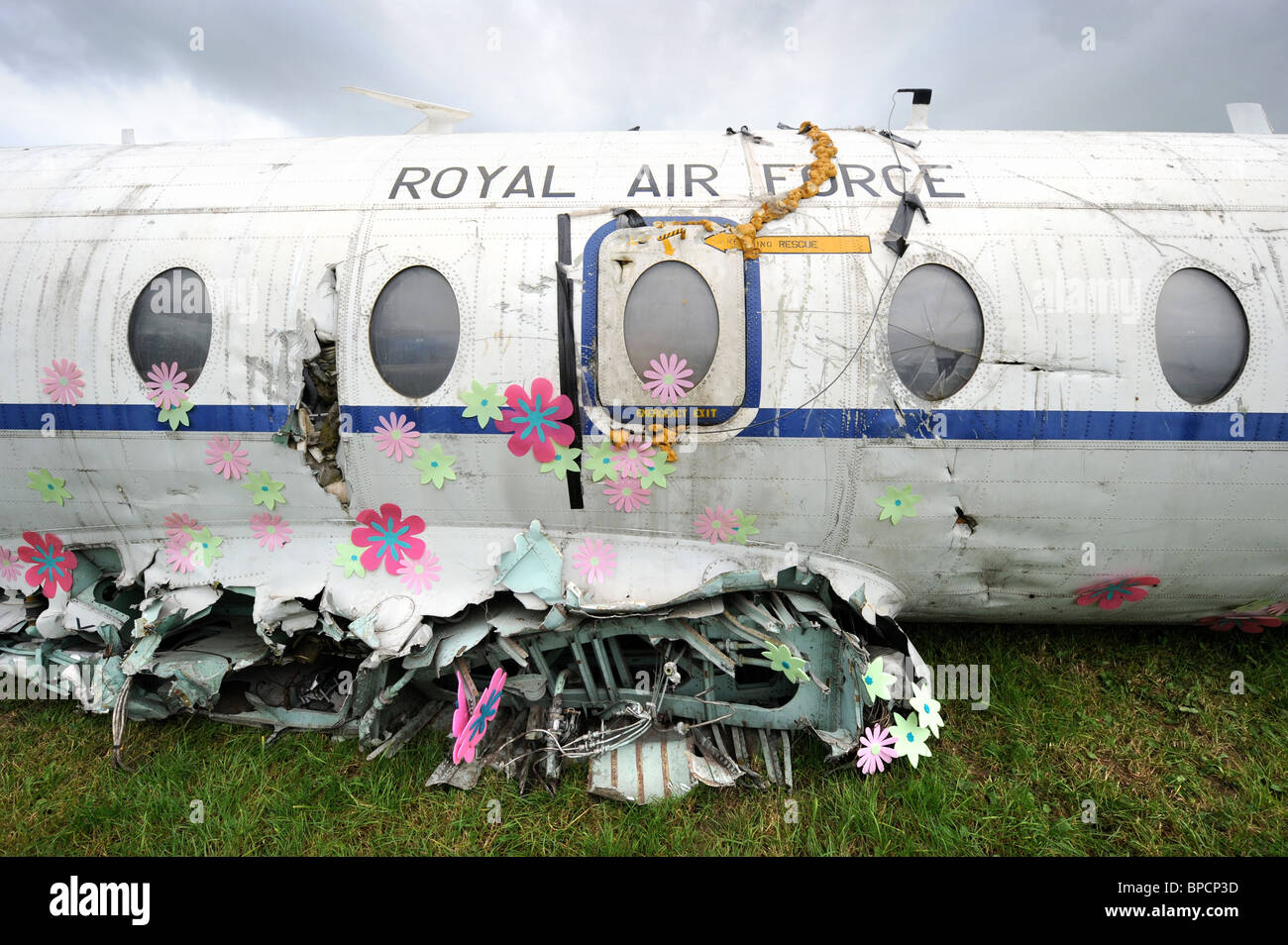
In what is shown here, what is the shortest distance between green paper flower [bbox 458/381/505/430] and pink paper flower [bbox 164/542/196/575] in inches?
95.3

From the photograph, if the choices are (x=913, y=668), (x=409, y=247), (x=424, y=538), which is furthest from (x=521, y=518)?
(x=913, y=668)

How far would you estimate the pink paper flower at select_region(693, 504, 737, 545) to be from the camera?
4230 millimetres

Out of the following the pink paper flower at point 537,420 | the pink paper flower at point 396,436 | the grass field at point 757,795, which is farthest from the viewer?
the pink paper flower at point 396,436

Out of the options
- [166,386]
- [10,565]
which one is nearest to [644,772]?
[166,386]

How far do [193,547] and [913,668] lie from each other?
5.27m

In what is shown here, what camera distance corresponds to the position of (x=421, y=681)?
15.9 feet

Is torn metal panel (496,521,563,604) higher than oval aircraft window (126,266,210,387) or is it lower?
lower

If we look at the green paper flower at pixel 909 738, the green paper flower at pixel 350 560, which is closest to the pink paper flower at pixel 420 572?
the green paper flower at pixel 350 560

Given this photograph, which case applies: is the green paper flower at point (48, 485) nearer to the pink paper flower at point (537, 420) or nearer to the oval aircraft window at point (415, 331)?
the oval aircraft window at point (415, 331)

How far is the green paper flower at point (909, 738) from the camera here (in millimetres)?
4180

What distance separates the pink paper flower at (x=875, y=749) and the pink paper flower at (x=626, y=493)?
2.21 meters

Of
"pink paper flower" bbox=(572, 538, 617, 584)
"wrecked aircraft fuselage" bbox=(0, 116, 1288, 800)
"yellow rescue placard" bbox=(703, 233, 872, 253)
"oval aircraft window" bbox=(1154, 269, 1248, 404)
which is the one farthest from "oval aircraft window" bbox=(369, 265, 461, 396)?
"oval aircraft window" bbox=(1154, 269, 1248, 404)

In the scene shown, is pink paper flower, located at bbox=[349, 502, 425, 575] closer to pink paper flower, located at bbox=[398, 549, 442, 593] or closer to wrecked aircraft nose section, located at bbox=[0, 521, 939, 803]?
pink paper flower, located at bbox=[398, 549, 442, 593]

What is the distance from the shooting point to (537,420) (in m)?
4.07
